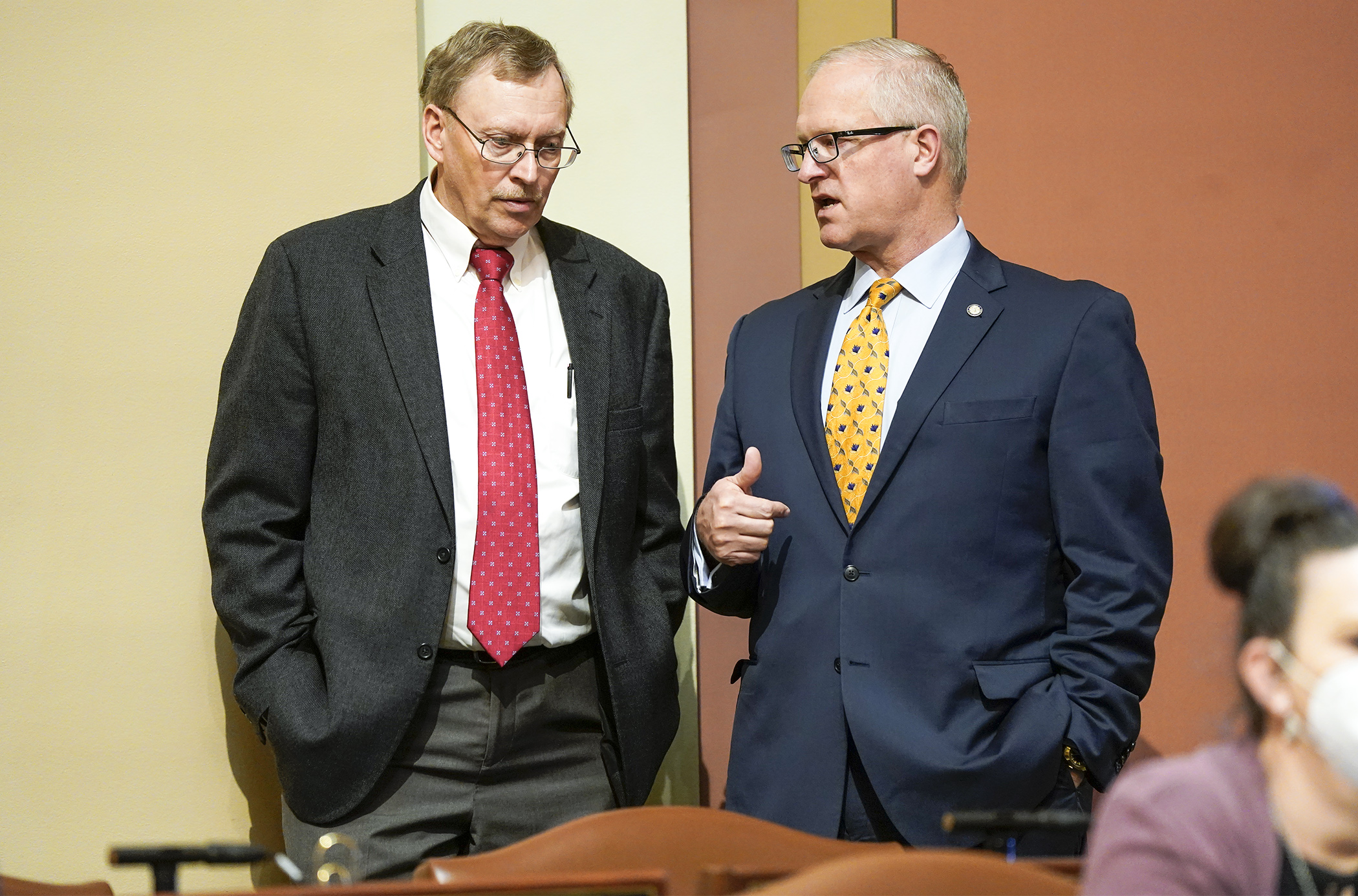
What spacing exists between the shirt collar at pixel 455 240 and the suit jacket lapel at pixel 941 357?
0.74 metres

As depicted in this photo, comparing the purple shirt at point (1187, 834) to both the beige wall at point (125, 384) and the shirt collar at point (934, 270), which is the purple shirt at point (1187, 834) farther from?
the beige wall at point (125, 384)

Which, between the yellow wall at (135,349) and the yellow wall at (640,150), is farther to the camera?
the yellow wall at (640,150)

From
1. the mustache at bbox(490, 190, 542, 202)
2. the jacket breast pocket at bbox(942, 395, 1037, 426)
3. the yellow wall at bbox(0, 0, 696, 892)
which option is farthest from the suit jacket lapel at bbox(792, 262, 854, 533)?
the yellow wall at bbox(0, 0, 696, 892)

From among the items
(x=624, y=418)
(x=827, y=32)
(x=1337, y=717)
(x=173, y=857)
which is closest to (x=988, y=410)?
(x=624, y=418)

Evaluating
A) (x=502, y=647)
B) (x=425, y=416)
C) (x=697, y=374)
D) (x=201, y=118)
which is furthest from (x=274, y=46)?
(x=502, y=647)

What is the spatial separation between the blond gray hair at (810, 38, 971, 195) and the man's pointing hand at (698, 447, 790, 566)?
68cm

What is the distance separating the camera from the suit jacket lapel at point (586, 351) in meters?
2.36

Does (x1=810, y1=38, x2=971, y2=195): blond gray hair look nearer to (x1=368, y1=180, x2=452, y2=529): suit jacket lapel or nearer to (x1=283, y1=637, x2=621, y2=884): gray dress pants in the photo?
(x1=368, y1=180, x2=452, y2=529): suit jacket lapel

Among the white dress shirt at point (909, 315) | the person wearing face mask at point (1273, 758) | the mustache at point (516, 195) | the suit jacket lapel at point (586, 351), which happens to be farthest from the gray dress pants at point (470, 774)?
the person wearing face mask at point (1273, 758)

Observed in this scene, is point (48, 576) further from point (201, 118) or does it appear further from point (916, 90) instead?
point (916, 90)

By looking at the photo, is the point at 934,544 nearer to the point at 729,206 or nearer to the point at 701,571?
the point at 701,571

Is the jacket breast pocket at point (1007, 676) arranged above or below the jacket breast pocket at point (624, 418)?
below

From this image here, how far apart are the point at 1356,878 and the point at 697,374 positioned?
1.91 m

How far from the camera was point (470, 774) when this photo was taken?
7.54ft
